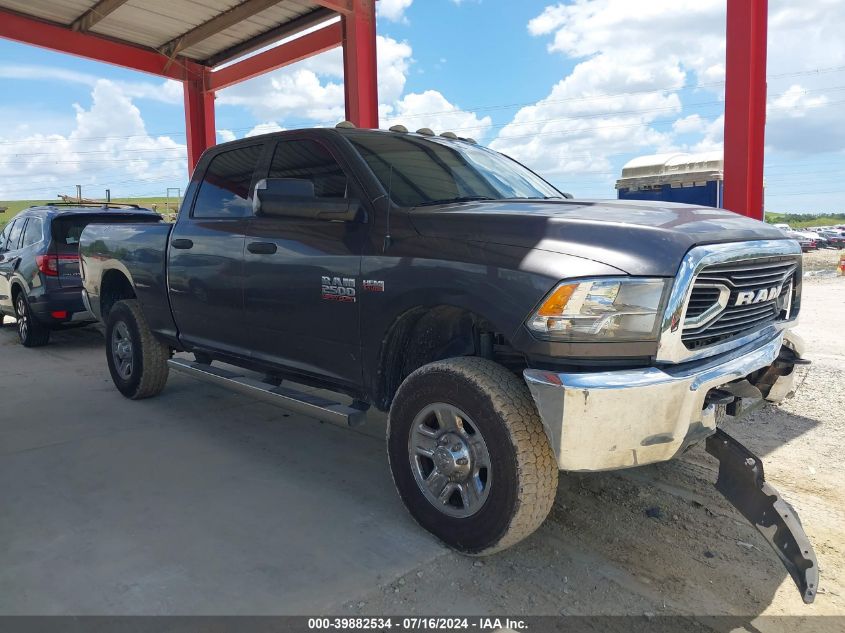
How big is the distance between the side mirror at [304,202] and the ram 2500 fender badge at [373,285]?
35cm

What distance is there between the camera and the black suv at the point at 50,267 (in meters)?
8.29

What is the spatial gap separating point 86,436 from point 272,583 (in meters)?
2.68

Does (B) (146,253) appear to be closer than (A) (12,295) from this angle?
Yes

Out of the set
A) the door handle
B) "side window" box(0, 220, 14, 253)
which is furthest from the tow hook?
"side window" box(0, 220, 14, 253)

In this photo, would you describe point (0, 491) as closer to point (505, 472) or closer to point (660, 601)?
point (505, 472)

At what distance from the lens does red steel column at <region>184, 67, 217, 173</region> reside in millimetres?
15031

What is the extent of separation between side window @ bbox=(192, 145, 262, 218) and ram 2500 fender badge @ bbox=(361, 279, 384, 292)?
1.35 metres

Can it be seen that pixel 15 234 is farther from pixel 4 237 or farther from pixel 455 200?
pixel 455 200

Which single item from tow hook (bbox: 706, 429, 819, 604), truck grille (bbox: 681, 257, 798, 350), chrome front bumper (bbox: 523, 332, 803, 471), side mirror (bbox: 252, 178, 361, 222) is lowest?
tow hook (bbox: 706, 429, 819, 604)

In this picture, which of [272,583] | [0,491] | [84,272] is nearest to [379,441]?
[272,583]

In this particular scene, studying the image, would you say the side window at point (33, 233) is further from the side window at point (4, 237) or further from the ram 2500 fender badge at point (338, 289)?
the ram 2500 fender badge at point (338, 289)

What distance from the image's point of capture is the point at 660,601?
263 centimetres

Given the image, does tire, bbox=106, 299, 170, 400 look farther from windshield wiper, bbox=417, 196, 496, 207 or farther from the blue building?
the blue building

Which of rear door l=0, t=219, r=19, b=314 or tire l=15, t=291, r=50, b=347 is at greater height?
rear door l=0, t=219, r=19, b=314
